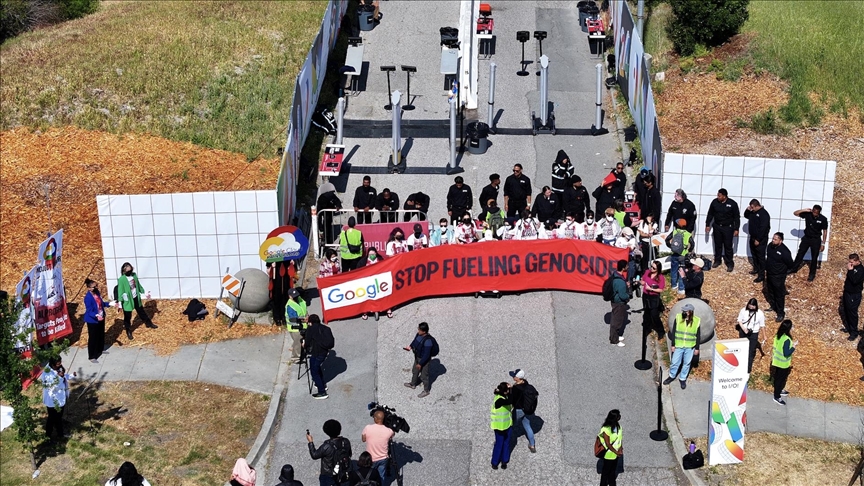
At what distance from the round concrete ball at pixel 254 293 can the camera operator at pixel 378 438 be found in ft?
20.2

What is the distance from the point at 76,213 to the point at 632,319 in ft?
42.5

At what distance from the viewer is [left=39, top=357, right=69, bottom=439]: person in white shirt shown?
17.5 m

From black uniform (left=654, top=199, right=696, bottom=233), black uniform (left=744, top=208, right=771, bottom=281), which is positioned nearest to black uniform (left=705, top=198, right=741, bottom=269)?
black uniform (left=744, top=208, right=771, bottom=281)

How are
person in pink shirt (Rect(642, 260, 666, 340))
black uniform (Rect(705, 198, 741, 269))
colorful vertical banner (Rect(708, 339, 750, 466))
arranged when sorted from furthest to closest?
Result: black uniform (Rect(705, 198, 741, 269)) → person in pink shirt (Rect(642, 260, 666, 340)) → colorful vertical banner (Rect(708, 339, 750, 466))

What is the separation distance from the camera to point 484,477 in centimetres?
1703

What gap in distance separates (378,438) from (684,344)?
5890 mm

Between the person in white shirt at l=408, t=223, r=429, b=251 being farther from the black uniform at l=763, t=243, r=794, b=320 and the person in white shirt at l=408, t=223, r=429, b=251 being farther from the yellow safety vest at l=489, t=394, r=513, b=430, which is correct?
the black uniform at l=763, t=243, r=794, b=320

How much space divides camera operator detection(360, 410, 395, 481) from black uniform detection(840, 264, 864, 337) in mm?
9129

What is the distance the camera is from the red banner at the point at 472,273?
21297 millimetres

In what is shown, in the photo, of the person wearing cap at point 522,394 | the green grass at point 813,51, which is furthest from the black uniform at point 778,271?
the green grass at point 813,51

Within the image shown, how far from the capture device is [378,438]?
52.2 feet

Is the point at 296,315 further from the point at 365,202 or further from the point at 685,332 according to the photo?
the point at 685,332

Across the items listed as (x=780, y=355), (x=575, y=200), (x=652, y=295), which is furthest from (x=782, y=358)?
(x=575, y=200)

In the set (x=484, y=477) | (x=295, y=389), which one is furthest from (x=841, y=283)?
(x=295, y=389)
